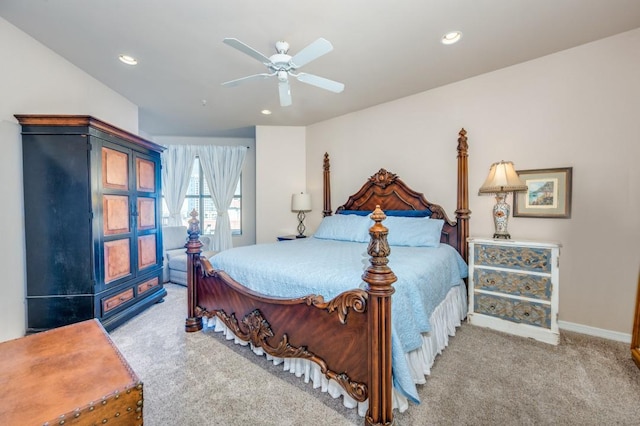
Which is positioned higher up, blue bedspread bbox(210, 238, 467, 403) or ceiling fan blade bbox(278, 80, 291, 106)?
ceiling fan blade bbox(278, 80, 291, 106)

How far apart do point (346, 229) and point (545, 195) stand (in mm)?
2051

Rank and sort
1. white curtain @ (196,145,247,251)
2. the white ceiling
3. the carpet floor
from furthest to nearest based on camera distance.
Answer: white curtain @ (196,145,247,251), the white ceiling, the carpet floor

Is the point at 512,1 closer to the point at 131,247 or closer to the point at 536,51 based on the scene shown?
the point at 536,51

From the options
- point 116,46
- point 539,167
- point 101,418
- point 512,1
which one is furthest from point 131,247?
point 539,167

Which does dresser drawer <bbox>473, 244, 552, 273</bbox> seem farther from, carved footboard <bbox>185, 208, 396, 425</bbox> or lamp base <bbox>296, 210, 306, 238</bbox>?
lamp base <bbox>296, 210, 306, 238</bbox>

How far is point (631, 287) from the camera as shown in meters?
2.34

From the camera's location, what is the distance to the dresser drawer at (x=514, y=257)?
2.37m

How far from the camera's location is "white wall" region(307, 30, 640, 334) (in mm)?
2338

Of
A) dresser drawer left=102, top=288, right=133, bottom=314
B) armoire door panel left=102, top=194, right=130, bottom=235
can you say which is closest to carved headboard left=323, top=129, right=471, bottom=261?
armoire door panel left=102, top=194, right=130, bottom=235

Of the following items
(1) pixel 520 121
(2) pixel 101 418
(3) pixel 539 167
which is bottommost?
(2) pixel 101 418

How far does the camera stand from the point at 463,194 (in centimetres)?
312

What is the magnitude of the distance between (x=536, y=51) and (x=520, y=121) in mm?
628

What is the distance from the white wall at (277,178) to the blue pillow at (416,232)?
1926 mm

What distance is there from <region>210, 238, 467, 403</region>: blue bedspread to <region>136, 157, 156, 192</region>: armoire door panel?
1494 mm
